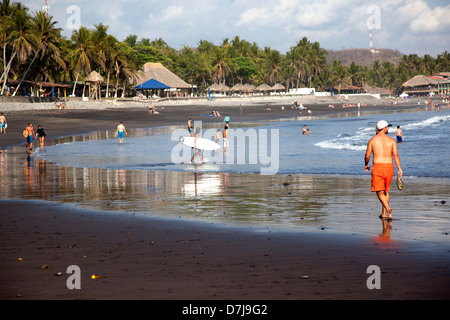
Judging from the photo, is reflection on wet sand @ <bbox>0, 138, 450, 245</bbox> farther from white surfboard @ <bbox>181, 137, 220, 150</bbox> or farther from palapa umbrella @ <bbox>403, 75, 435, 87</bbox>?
palapa umbrella @ <bbox>403, 75, 435, 87</bbox>

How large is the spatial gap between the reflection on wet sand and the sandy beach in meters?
0.73

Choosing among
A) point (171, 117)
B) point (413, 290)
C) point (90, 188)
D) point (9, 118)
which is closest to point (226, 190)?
point (90, 188)

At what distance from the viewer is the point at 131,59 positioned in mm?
88938

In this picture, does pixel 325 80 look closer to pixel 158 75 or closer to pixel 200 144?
pixel 158 75

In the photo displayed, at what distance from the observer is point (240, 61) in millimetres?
134875

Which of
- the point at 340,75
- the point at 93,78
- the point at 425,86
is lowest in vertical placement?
the point at 93,78

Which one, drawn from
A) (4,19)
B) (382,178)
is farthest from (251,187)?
(4,19)

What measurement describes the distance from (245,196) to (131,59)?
78.5 m

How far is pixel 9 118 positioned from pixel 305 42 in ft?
445

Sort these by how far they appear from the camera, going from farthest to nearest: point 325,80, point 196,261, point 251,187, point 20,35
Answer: point 325,80, point 20,35, point 251,187, point 196,261

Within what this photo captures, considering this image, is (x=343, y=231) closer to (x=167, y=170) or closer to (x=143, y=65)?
(x=167, y=170)

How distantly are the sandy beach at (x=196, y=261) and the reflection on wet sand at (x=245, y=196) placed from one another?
73 cm

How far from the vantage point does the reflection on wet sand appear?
33.4 ft
